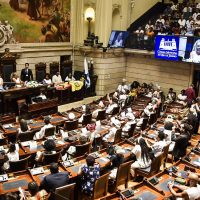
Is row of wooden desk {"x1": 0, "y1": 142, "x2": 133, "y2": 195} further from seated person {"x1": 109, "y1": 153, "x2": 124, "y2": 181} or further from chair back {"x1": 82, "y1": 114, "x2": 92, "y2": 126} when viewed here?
chair back {"x1": 82, "y1": 114, "x2": 92, "y2": 126}

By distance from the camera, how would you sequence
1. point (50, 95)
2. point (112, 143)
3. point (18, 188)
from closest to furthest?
1. point (18, 188)
2. point (112, 143)
3. point (50, 95)

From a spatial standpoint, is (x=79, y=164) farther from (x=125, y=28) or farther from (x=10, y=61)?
(x=125, y=28)

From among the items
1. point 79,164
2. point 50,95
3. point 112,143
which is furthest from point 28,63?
point 79,164

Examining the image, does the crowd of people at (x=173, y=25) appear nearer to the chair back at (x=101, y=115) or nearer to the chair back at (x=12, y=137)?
the chair back at (x=101, y=115)

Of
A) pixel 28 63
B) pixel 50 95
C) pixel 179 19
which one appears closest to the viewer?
pixel 50 95

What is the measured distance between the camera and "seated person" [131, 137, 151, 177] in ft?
26.4

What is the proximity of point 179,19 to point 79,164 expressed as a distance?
1420cm

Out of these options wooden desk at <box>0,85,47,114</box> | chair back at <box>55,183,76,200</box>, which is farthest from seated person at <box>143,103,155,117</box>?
chair back at <box>55,183,76,200</box>

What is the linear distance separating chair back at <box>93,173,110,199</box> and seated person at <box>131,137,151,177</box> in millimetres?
1496

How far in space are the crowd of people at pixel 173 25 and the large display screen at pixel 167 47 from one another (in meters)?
0.68

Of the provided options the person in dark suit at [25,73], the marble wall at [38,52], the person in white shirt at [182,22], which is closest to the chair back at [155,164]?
the person in dark suit at [25,73]

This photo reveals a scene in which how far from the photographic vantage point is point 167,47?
17531 millimetres

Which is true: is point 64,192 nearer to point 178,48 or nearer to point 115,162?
point 115,162

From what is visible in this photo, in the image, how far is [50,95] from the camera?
16031 millimetres
